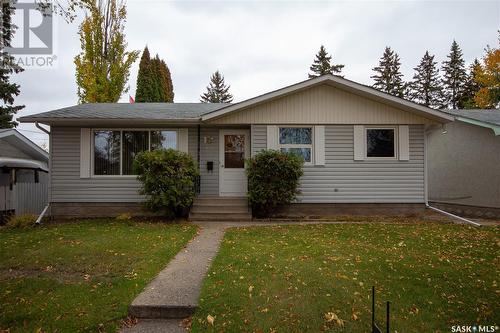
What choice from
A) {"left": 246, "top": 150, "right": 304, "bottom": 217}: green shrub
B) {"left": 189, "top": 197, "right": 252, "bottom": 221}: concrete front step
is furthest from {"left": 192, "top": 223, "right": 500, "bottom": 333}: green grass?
{"left": 189, "top": 197, "right": 252, "bottom": 221}: concrete front step

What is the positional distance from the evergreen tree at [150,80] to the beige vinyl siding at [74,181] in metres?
13.1

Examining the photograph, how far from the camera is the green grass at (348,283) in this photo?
3074 mm

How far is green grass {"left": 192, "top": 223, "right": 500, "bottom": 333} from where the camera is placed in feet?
10.1

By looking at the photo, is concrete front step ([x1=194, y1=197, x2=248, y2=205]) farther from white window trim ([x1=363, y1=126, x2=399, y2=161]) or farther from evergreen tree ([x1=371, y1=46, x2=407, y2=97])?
evergreen tree ([x1=371, y1=46, x2=407, y2=97])

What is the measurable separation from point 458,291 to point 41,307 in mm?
5031

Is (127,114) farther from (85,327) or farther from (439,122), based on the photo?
(439,122)

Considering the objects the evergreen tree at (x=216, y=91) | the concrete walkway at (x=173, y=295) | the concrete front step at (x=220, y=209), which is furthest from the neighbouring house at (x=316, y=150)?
the evergreen tree at (x=216, y=91)

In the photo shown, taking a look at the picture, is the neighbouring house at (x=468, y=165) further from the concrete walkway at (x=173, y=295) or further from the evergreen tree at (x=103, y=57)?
the evergreen tree at (x=103, y=57)

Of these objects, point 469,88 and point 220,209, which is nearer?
point 220,209

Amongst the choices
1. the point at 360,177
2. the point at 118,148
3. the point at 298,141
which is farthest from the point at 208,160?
the point at 360,177

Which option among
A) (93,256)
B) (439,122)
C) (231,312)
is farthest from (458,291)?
(439,122)

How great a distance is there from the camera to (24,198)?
10953mm

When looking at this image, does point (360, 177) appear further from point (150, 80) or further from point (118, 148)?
point (150, 80)

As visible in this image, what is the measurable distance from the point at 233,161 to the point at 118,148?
3.87m
